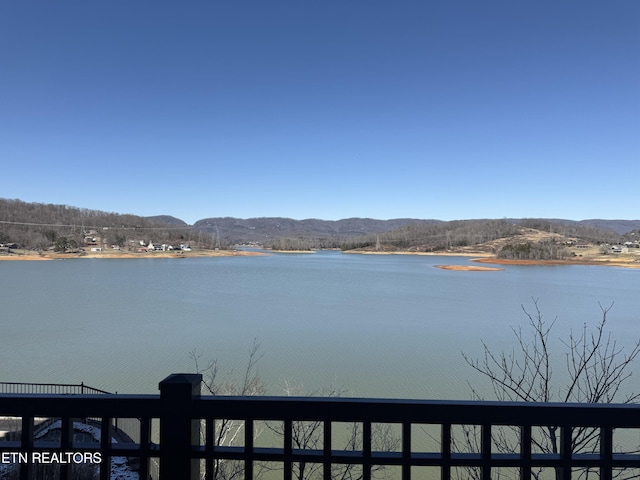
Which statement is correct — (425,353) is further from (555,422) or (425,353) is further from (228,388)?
(555,422)

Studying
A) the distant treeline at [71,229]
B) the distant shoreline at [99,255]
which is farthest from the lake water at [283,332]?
the distant treeline at [71,229]

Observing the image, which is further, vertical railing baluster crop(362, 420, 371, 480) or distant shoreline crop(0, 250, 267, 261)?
distant shoreline crop(0, 250, 267, 261)

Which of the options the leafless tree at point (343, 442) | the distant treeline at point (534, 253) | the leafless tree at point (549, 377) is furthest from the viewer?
the distant treeline at point (534, 253)

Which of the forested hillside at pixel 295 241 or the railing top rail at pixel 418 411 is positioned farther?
the forested hillside at pixel 295 241

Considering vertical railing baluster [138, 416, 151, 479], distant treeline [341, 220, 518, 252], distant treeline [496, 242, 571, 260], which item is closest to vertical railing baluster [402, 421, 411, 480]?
vertical railing baluster [138, 416, 151, 479]

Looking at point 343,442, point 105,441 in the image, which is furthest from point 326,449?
point 343,442

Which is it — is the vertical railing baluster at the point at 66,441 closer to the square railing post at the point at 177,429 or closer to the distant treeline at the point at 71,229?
the square railing post at the point at 177,429

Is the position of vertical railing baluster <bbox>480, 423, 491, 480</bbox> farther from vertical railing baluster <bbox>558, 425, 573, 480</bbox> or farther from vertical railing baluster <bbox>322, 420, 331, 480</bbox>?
vertical railing baluster <bbox>322, 420, 331, 480</bbox>

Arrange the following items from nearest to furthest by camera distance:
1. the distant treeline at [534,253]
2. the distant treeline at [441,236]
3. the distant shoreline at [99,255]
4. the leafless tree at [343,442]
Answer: the leafless tree at [343,442] → the distant shoreline at [99,255] → the distant treeline at [534,253] → the distant treeline at [441,236]

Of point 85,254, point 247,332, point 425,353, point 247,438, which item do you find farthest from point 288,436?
point 85,254

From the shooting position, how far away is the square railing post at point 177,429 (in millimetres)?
1319

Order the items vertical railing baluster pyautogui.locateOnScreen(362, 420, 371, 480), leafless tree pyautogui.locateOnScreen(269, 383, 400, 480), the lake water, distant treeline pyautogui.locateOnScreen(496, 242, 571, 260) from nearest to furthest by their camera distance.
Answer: vertical railing baluster pyautogui.locateOnScreen(362, 420, 371, 480) → leafless tree pyautogui.locateOnScreen(269, 383, 400, 480) → the lake water → distant treeline pyautogui.locateOnScreen(496, 242, 571, 260)

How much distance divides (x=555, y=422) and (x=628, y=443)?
648 cm

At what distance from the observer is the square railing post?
132cm
